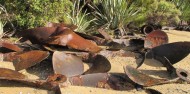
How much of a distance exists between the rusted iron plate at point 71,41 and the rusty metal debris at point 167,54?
0.67m

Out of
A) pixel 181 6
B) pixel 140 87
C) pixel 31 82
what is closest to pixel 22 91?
pixel 31 82

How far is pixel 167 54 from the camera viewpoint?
4.39 m

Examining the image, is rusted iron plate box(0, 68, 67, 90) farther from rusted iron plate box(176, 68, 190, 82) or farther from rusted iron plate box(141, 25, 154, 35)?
rusted iron plate box(141, 25, 154, 35)

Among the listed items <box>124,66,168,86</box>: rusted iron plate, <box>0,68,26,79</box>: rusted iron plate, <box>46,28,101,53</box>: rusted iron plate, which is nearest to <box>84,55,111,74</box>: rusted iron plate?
<box>124,66,168,86</box>: rusted iron plate

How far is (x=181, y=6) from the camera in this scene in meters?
8.02

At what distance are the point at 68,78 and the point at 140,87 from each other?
70 centimetres

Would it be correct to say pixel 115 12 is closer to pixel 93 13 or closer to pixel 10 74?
pixel 93 13

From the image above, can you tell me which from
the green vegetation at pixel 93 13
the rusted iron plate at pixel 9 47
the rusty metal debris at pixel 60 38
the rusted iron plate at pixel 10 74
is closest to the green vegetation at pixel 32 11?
the green vegetation at pixel 93 13

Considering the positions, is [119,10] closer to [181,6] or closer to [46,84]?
[181,6]

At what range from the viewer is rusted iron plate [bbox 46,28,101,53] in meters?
4.21

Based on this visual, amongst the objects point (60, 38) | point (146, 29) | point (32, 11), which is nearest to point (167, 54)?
point (60, 38)

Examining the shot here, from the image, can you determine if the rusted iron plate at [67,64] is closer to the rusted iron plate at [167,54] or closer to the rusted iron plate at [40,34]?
the rusted iron plate at [40,34]

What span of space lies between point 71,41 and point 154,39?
3.88ft

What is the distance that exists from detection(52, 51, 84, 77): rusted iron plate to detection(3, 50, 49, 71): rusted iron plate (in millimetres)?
139
